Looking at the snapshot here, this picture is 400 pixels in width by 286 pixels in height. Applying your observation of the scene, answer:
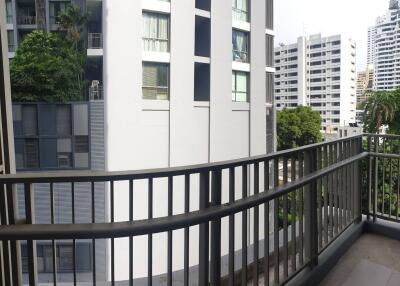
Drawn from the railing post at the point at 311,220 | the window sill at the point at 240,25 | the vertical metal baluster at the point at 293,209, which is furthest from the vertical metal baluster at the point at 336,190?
the window sill at the point at 240,25

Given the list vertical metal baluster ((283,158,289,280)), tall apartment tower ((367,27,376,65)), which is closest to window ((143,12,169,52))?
vertical metal baluster ((283,158,289,280))

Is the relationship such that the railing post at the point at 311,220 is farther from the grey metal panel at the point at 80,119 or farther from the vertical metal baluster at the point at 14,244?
the grey metal panel at the point at 80,119

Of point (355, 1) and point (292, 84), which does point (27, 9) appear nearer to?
point (292, 84)

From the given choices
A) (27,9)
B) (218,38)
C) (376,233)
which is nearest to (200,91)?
(218,38)

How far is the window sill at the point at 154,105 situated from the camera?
9.32m

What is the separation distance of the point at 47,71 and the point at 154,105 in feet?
9.52

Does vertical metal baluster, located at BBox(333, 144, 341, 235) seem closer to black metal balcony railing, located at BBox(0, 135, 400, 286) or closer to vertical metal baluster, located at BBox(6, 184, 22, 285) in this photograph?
black metal balcony railing, located at BBox(0, 135, 400, 286)

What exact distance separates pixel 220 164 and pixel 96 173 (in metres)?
0.30

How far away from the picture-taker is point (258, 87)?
10.6 m

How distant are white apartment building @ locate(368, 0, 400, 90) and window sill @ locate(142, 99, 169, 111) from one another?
8142 mm

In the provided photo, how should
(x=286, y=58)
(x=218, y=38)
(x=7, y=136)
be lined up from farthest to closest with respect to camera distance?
(x=218, y=38)
(x=286, y=58)
(x=7, y=136)

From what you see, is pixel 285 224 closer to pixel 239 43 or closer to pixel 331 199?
pixel 331 199

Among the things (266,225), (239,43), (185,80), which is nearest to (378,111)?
(239,43)

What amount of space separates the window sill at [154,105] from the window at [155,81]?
0.34 ft
